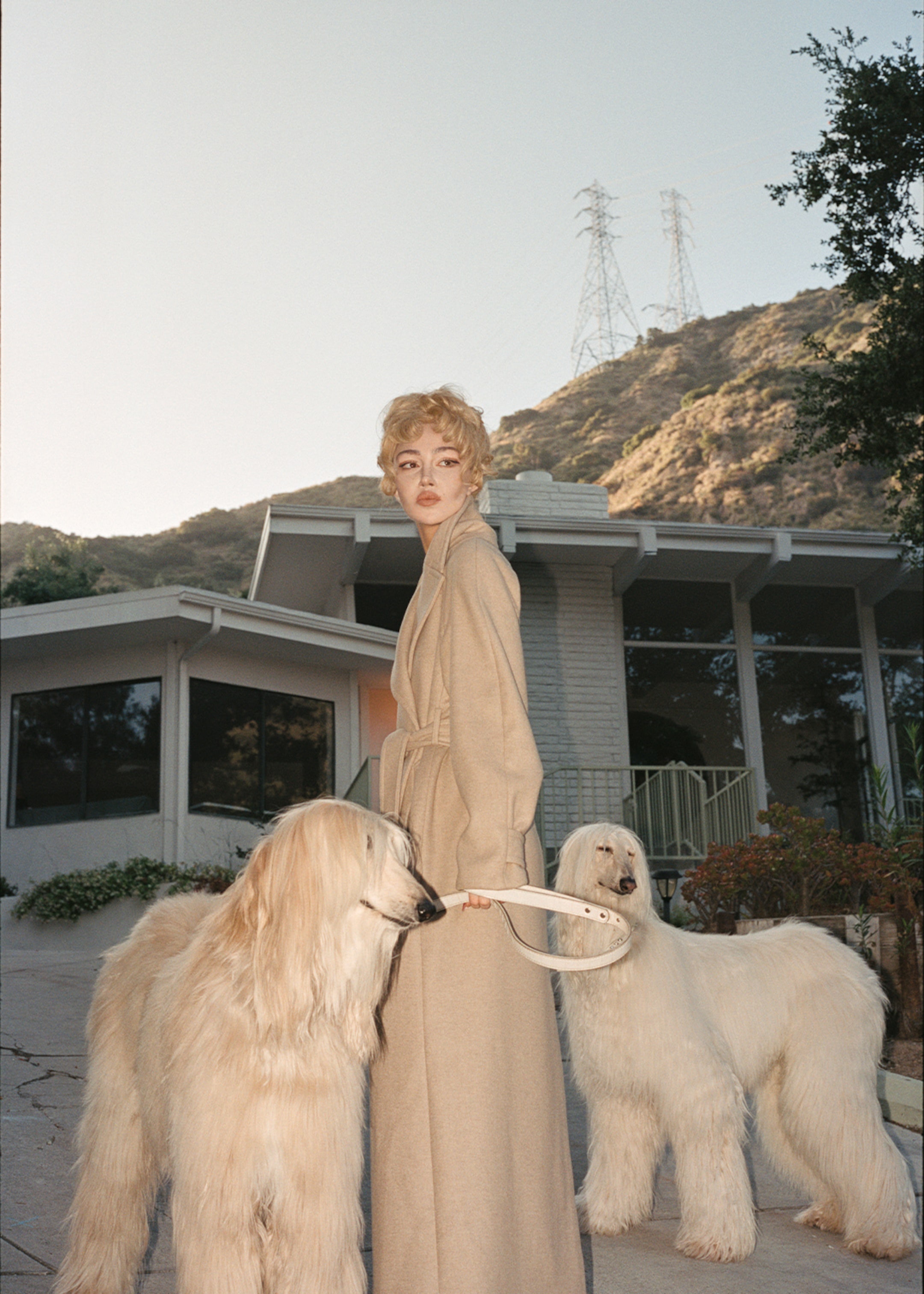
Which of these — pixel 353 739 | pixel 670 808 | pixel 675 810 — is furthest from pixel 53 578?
pixel 675 810

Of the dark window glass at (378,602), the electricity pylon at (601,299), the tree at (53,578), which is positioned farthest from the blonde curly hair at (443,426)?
the electricity pylon at (601,299)

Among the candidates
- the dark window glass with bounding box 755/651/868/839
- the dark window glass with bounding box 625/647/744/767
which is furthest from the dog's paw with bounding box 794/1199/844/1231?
the dark window glass with bounding box 755/651/868/839

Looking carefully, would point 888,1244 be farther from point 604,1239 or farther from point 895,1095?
point 895,1095

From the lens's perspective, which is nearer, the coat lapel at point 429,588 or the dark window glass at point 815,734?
the coat lapel at point 429,588

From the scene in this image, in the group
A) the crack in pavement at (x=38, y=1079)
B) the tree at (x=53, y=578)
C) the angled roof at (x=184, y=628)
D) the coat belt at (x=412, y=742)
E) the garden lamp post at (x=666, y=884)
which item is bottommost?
the crack in pavement at (x=38, y=1079)

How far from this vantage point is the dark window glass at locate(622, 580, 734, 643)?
15586 millimetres

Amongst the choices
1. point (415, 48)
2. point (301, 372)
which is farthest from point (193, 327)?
point (415, 48)

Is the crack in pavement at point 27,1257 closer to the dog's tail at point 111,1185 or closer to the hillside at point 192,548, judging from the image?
the dog's tail at point 111,1185

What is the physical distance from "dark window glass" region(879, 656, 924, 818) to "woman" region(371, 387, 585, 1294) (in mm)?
14848

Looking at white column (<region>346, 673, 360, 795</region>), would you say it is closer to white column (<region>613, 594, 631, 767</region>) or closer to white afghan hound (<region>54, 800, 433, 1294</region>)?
white column (<region>613, 594, 631, 767</region>)

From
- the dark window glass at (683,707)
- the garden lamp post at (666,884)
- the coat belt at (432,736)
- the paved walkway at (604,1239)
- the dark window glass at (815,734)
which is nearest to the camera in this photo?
the coat belt at (432,736)

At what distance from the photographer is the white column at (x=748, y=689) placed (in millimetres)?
15359

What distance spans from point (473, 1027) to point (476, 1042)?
0.11ft

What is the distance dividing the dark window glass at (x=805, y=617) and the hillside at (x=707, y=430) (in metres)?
32.0
